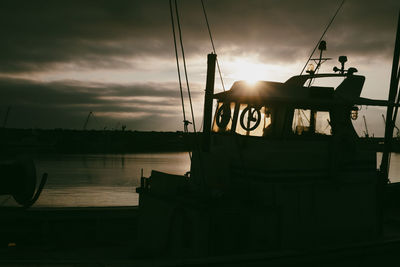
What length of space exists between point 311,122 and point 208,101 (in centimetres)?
258

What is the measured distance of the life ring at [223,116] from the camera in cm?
921

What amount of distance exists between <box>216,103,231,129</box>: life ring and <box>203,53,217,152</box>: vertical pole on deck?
291mm

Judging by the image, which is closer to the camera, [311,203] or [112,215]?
[311,203]

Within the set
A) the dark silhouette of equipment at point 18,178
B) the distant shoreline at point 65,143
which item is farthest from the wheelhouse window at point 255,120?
the distant shoreline at point 65,143

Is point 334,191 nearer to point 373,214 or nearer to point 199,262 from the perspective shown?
point 373,214

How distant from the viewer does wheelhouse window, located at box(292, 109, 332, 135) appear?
8.42m

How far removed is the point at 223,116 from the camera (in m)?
9.38

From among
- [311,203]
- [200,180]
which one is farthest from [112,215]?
[311,203]

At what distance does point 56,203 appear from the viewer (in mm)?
39750

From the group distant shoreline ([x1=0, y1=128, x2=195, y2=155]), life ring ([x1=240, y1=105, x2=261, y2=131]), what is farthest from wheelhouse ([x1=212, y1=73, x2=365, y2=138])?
distant shoreline ([x1=0, y1=128, x2=195, y2=155])

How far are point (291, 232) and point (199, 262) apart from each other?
267 centimetres

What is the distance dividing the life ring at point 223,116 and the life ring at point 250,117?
591 mm

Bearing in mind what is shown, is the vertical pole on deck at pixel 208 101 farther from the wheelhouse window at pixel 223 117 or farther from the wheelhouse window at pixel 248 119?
the wheelhouse window at pixel 248 119

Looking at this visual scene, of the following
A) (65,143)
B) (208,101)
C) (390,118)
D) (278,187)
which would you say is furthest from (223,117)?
(65,143)
